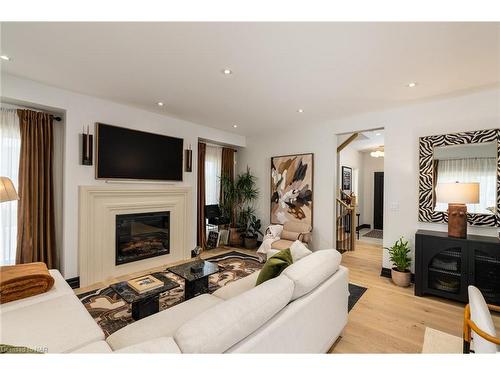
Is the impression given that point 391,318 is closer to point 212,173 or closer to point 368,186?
point 212,173

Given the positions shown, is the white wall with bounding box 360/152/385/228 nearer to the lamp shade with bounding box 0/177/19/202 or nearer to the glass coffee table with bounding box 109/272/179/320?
the glass coffee table with bounding box 109/272/179/320

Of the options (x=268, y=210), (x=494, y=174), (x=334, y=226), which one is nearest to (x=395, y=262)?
(x=334, y=226)

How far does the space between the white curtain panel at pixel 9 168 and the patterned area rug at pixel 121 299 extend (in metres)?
1.04

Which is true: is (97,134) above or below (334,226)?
above

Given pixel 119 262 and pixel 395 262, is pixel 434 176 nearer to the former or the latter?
pixel 395 262

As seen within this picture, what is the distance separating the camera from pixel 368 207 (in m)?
7.55

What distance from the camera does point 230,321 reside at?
3.38 feet

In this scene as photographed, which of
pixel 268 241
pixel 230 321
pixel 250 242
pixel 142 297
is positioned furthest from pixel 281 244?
pixel 230 321

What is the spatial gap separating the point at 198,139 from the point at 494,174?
14.6 feet

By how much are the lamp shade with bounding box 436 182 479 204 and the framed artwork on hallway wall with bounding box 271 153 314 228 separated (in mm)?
1953

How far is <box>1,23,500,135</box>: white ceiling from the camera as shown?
1.69m

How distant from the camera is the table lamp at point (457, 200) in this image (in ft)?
8.31

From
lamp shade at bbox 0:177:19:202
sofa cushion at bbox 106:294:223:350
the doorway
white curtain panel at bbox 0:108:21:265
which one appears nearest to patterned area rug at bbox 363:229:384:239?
the doorway
